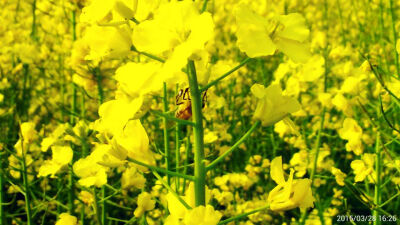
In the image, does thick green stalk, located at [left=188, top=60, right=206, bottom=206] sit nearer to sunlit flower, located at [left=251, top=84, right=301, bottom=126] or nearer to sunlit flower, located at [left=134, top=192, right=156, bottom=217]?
sunlit flower, located at [left=251, top=84, right=301, bottom=126]

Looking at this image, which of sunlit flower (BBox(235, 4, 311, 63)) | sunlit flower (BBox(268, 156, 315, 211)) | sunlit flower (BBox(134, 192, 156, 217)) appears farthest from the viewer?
sunlit flower (BBox(134, 192, 156, 217))

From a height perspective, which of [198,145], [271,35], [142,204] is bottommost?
[142,204]

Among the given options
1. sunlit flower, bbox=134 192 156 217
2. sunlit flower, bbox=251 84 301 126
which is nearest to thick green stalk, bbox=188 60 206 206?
sunlit flower, bbox=251 84 301 126

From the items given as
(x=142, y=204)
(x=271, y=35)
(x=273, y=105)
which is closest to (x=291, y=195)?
(x=273, y=105)

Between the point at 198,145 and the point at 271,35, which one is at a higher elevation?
the point at 271,35

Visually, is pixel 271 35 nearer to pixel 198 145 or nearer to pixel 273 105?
pixel 273 105

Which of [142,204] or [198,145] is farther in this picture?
[142,204]

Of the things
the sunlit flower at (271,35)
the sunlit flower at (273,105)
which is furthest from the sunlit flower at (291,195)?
the sunlit flower at (271,35)

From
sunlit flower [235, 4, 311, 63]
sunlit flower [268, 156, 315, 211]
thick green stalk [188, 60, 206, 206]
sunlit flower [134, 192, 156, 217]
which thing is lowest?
sunlit flower [134, 192, 156, 217]

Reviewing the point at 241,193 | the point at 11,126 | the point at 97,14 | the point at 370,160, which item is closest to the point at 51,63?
the point at 11,126

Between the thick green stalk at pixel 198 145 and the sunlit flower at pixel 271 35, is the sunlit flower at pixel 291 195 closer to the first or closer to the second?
the thick green stalk at pixel 198 145

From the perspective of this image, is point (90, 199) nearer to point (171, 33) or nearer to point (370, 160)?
point (370, 160)
